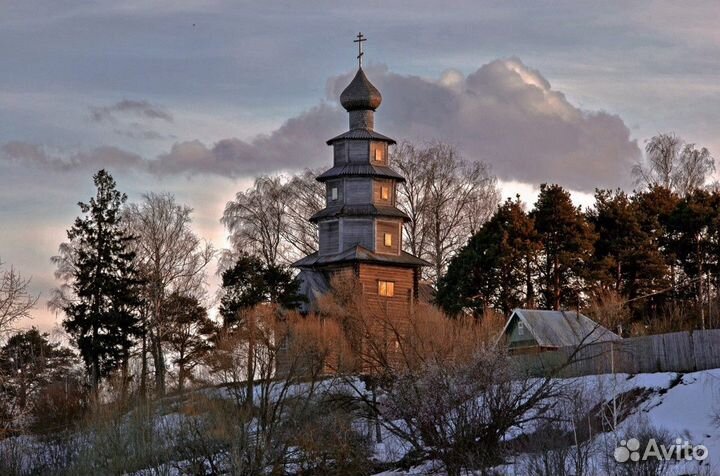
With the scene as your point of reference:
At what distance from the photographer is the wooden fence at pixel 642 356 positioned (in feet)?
126

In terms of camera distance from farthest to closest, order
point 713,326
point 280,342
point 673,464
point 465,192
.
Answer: point 465,192, point 713,326, point 280,342, point 673,464

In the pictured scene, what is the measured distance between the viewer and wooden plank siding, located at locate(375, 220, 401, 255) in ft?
177

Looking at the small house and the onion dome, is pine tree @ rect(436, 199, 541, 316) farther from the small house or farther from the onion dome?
the onion dome

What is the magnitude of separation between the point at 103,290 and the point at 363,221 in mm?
10471

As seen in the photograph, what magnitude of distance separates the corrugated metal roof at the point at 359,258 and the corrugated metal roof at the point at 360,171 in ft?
9.68

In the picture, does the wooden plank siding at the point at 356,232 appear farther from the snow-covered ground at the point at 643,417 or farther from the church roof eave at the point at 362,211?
the snow-covered ground at the point at 643,417

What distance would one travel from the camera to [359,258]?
5256 cm

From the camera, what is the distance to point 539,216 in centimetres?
5431

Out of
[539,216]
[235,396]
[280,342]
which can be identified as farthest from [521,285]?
[235,396]

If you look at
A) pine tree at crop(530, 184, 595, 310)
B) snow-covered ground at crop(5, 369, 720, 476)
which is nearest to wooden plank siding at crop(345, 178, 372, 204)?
pine tree at crop(530, 184, 595, 310)

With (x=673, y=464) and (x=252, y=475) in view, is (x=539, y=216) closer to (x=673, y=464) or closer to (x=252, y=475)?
(x=252, y=475)

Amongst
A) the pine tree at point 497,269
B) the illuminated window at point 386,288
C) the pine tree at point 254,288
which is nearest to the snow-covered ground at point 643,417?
the pine tree at point 254,288

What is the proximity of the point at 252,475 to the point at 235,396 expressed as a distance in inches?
132

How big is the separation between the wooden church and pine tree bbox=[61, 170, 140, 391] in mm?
6850
